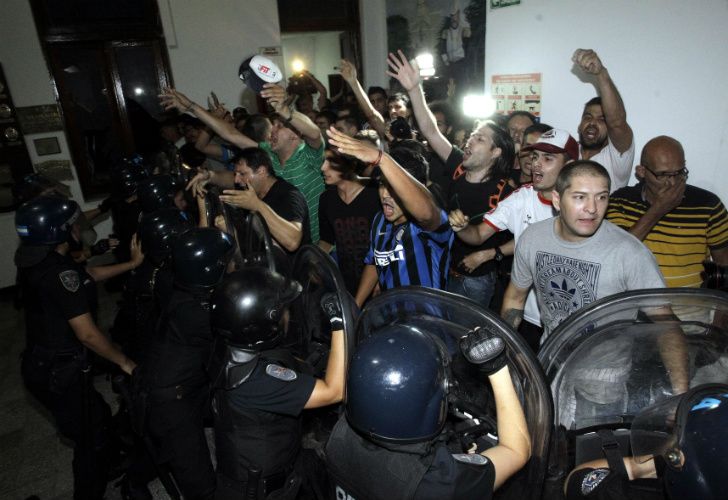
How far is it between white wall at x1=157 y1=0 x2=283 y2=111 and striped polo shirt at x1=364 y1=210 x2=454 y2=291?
5.91 metres

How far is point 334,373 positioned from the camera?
1.71 meters

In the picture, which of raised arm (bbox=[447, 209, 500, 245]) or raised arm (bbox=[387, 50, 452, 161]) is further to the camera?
raised arm (bbox=[387, 50, 452, 161])

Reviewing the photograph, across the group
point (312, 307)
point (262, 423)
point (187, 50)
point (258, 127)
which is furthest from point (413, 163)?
point (187, 50)

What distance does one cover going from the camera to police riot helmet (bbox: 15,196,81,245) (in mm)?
2365

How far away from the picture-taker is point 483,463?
1.23 meters

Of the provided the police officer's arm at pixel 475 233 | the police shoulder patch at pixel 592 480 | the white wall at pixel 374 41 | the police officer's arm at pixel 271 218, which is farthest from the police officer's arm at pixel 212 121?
the white wall at pixel 374 41

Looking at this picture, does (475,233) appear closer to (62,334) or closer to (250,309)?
(250,309)

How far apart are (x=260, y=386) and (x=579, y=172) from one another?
5.29ft

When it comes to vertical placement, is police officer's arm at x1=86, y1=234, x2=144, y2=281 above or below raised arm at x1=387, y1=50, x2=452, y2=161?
below

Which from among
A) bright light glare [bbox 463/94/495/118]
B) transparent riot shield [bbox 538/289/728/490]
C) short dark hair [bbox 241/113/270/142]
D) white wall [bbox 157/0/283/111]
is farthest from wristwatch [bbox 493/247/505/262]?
white wall [bbox 157/0/283/111]

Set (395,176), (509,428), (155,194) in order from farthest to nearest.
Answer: (155,194)
(395,176)
(509,428)

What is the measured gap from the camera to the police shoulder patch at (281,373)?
5.48 ft

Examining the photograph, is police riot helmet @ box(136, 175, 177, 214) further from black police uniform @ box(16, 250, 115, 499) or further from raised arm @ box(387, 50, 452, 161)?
raised arm @ box(387, 50, 452, 161)

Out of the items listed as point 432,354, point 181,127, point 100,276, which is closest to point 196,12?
point 181,127
